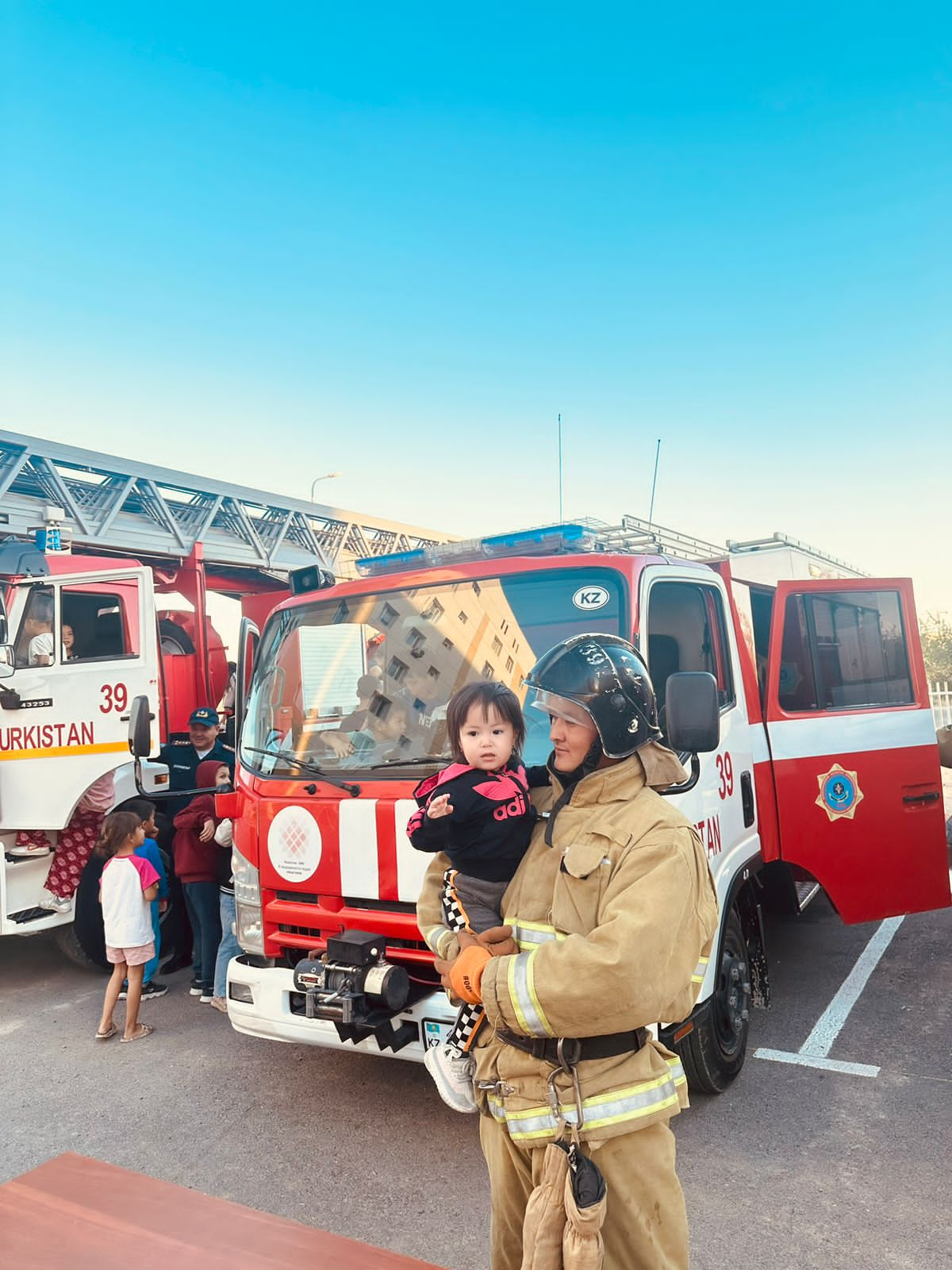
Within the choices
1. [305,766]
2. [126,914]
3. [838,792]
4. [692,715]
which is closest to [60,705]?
[126,914]

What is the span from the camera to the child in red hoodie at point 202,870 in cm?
529

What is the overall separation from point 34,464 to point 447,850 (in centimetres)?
942

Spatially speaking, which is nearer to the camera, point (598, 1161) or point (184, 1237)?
point (184, 1237)

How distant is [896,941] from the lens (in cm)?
594

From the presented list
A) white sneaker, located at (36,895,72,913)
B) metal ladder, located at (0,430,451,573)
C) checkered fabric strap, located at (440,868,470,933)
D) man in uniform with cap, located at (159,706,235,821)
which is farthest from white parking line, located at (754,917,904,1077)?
metal ladder, located at (0,430,451,573)

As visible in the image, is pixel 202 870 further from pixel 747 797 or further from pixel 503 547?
pixel 747 797

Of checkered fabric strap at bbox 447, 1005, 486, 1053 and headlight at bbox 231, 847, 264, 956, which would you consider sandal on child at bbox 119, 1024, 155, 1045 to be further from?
checkered fabric strap at bbox 447, 1005, 486, 1053

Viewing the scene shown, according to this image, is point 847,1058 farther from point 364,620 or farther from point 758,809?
point 364,620

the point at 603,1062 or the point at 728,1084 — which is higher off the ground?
the point at 603,1062

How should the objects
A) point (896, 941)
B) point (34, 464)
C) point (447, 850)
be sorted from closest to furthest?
point (447, 850), point (896, 941), point (34, 464)

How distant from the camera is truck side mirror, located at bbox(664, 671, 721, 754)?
3002 mm

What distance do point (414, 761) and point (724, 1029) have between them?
5.75ft

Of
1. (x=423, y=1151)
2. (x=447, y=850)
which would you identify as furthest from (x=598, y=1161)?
(x=423, y=1151)

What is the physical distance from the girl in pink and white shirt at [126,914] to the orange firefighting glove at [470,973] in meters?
3.55
